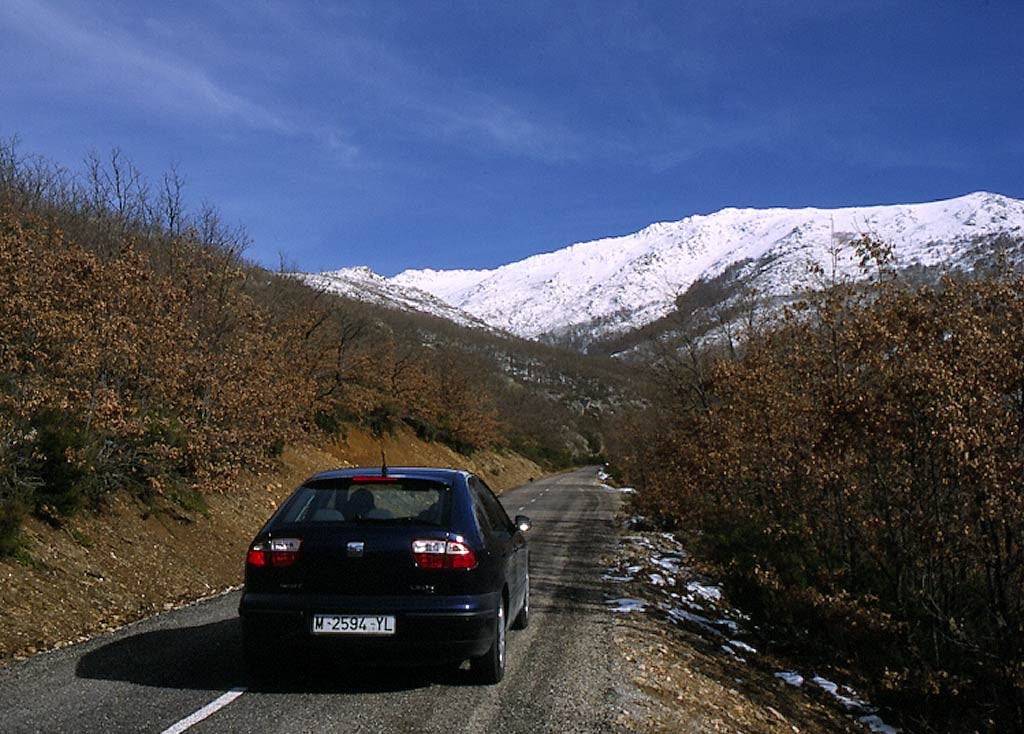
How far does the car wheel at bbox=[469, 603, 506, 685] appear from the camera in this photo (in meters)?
6.21

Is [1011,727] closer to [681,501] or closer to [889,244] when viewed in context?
[889,244]

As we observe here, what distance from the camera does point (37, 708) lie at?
5.44 m

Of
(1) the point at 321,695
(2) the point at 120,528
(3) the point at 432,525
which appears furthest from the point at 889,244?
(2) the point at 120,528

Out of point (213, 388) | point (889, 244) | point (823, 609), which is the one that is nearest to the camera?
point (823, 609)

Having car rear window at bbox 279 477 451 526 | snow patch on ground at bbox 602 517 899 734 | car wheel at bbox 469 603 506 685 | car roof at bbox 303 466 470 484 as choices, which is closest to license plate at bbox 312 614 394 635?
car rear window at bbox 279 477 451 526

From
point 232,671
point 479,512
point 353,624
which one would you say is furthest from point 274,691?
point 479,512

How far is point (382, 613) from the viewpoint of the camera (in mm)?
5617

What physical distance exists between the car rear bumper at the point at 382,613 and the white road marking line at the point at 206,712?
43cm

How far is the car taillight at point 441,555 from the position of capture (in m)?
5.74

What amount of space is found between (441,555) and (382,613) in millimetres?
550

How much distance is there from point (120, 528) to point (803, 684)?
9.51 meters

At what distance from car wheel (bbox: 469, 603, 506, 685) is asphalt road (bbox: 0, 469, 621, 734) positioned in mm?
80

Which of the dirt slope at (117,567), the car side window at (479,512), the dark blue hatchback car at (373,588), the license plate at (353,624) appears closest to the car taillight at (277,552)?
the dark blue hatchback car at (373,588)

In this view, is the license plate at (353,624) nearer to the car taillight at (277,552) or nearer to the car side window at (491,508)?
the car taillight at (277,552)
